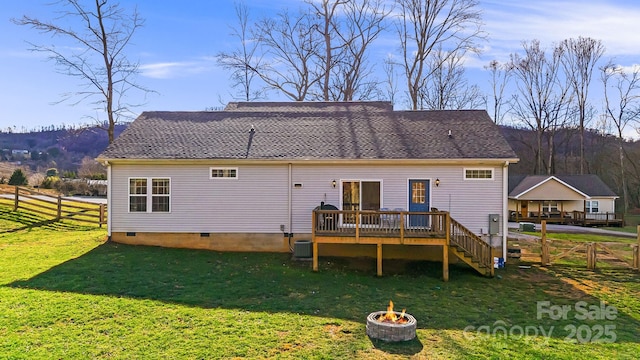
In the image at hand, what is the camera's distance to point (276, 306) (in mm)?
8609

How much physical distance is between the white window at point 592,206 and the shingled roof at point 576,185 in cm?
69

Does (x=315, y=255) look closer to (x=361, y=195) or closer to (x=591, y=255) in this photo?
(x=361, y=195)

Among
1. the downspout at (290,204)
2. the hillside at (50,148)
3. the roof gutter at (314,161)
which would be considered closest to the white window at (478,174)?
the roof gutter at (314,161)

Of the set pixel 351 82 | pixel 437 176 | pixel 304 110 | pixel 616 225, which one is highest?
pixel 351 82

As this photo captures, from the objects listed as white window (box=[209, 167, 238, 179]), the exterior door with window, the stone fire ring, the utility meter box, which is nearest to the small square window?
white window (box=[209, 167, 238, 179])

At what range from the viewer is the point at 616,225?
3064cm

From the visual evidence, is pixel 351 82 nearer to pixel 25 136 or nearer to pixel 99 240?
pixel 99 240

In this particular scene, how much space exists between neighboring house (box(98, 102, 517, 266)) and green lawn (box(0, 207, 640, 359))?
81cm

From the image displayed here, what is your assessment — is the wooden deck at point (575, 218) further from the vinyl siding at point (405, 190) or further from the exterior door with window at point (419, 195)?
the exterior door with window at point (419, 195)

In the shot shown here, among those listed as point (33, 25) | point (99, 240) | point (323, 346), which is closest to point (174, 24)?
point (33, 25)

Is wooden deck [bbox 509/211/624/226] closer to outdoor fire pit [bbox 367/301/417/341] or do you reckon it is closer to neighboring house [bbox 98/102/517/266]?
neighboring house [bbox 98/102/517/266]

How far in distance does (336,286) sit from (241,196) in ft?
16.6

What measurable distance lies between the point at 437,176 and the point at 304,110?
7.36m

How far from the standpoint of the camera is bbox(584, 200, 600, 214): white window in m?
32.8
